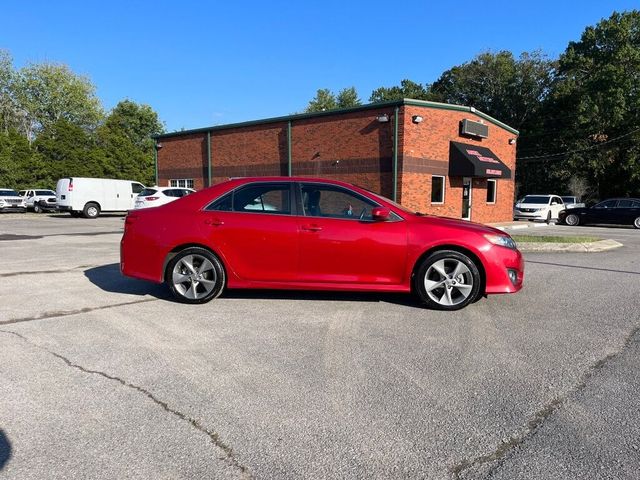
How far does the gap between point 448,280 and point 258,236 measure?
234cm

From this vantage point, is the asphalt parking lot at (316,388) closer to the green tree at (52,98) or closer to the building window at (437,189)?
the building window at (437,189)

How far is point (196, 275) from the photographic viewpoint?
592 centimetres

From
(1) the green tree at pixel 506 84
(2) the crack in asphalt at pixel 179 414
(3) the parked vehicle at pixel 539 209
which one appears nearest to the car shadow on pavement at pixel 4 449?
(2) the crack in asphalt at pixel 179 414

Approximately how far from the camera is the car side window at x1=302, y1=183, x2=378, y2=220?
19.1ft

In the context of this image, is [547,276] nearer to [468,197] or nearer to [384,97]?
[468,197]

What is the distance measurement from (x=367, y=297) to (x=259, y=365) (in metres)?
2.75

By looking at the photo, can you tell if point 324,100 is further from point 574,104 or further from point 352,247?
point 352,247


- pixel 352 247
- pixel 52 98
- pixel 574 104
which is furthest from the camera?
pixel 52 98

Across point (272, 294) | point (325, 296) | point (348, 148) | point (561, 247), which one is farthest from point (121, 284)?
point (348, 148)

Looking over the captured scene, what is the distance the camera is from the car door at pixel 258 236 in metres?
5.78

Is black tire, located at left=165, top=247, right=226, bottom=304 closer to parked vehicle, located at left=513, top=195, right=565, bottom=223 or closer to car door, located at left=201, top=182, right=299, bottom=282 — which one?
car door, located at left=201, top=182, right=299, bottom=282

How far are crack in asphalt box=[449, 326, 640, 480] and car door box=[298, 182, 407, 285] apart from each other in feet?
7.66

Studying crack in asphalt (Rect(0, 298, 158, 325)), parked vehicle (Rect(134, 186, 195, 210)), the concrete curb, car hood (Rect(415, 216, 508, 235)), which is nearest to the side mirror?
car hood (Rect(415, 216, 508, 235))

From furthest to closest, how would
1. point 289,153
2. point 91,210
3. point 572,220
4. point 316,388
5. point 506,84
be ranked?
point 506,84 < point 572,220 < point 91,210 < point 289,153 < point 316,388
